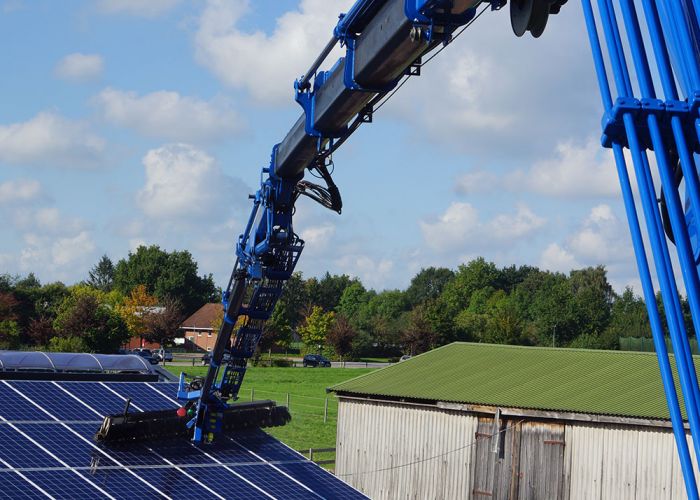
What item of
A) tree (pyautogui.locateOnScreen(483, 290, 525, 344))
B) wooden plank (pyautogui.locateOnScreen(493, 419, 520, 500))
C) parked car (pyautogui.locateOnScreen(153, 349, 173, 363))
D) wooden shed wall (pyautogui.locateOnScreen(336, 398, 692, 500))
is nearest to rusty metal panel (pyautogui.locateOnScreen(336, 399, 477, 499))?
wooden shed wall (pyautogui.locateOnScreen(336, 398, 692, 500))

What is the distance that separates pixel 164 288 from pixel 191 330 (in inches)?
613

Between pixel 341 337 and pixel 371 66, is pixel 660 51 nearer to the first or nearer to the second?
pixel 371 66

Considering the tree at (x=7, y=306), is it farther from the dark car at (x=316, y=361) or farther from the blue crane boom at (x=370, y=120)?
the blue crane boom at (x=370, y=120)

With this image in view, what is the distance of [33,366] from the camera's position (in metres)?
21.9

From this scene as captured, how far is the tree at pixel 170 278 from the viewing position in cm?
13775

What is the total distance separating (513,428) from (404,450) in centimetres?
457

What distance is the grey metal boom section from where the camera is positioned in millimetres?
11438

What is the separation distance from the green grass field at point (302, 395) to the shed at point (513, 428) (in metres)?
7.74

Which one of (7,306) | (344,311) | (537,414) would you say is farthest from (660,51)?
(344,311)

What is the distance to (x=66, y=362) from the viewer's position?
2259 centimetres

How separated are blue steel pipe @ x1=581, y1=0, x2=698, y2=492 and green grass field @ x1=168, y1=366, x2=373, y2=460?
33.6 m

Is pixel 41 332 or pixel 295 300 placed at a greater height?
pixel 295 300

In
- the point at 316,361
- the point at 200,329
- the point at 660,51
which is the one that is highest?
the point at 200,329

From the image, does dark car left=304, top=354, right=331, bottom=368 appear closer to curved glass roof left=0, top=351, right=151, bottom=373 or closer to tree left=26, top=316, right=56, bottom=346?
tree left=26, top=316, right=56, bottom=346
